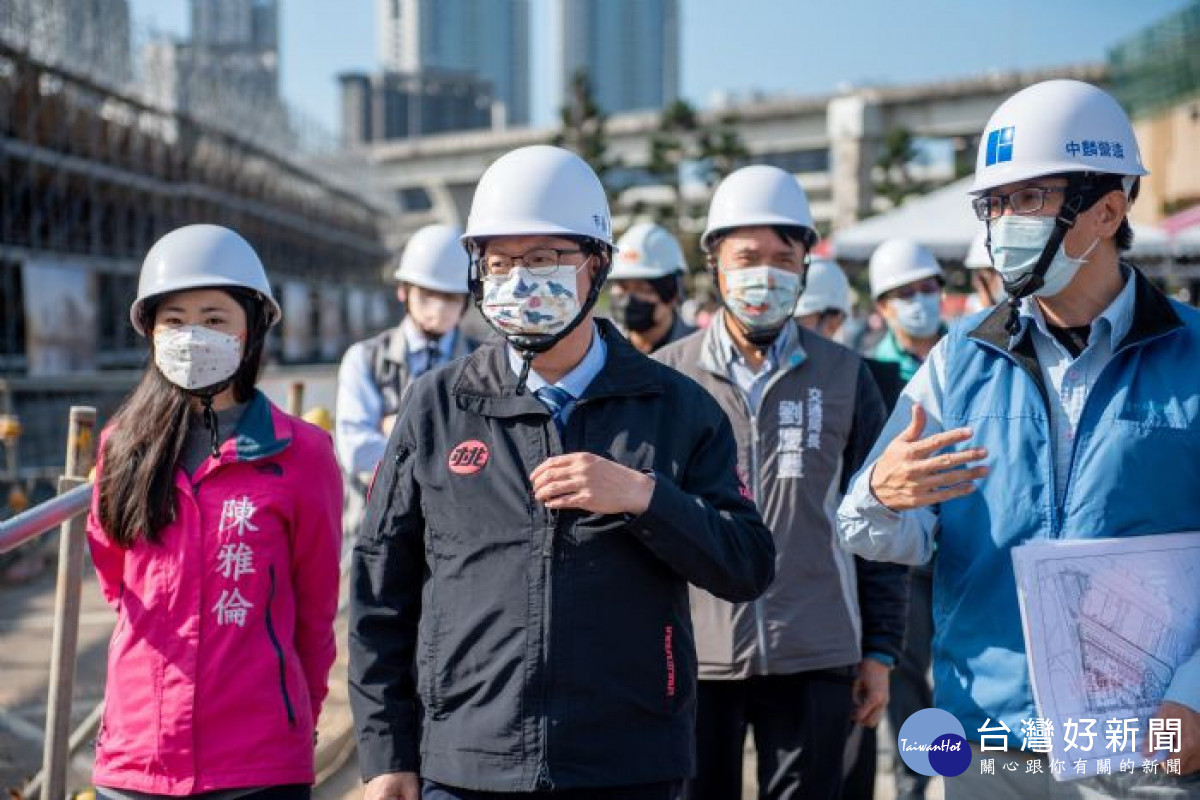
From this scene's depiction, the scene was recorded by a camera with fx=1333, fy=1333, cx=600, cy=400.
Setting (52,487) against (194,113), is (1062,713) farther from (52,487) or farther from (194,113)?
(194,113)

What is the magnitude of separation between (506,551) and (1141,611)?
1.20 metres

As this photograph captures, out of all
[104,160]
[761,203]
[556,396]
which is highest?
[104,160]

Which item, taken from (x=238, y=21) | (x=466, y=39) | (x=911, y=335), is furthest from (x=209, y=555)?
(x=466, y=39)

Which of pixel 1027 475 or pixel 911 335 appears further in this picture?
pixel 911 335

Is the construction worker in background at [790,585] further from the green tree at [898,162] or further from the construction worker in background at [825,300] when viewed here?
the green tree at [898,162]

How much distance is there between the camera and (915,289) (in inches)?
267

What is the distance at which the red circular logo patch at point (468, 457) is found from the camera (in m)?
2.59

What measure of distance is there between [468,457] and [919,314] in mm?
4493

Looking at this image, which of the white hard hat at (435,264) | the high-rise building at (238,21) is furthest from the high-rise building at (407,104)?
the white hard hat at (435,264)

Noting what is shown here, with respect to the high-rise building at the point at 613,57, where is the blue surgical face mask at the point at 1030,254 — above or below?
below

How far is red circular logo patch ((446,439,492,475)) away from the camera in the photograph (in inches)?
102

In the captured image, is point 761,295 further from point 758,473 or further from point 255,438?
point 255,438

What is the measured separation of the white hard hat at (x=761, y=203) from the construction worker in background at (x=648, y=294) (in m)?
1.64

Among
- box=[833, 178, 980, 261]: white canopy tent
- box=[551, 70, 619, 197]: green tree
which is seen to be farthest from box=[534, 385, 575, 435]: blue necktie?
box=[551, 70, 619, 197]: green tree
